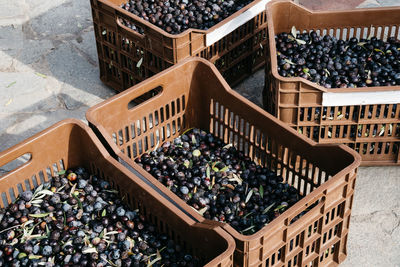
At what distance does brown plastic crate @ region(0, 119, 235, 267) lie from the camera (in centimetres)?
266

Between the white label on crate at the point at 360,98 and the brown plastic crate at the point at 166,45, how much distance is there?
0.97 meters

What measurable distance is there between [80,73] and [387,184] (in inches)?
101

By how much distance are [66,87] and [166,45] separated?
1.24 meters

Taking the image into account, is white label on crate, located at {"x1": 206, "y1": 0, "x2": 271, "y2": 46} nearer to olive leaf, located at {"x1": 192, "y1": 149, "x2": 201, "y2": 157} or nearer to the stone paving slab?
the stone paving slab

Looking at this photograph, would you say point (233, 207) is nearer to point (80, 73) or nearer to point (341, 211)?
point (341, 211)

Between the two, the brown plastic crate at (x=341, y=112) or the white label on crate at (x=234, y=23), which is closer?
the brown plastic crate at (x=341, y=112)

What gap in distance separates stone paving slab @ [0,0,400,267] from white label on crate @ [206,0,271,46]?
23.6 inches

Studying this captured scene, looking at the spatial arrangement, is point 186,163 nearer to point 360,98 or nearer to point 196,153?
point 196,153

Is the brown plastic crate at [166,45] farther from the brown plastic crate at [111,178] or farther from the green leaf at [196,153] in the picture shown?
the brown plastic crate at [111,178]

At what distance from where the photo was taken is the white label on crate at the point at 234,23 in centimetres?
415

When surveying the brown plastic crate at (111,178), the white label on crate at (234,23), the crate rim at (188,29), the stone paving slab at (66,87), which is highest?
the crate rim at (188,29)

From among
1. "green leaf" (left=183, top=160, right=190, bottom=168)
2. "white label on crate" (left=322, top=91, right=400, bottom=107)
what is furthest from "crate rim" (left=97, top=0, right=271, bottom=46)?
"white label on crate" (left=322, top=91, right=400, bottom=107)

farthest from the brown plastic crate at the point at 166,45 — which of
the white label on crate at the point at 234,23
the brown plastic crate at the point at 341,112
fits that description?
the brown plastic crate at the point at 341,112

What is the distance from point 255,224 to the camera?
316 cm
